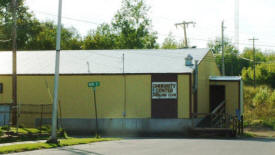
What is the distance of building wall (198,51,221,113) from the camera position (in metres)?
35.5

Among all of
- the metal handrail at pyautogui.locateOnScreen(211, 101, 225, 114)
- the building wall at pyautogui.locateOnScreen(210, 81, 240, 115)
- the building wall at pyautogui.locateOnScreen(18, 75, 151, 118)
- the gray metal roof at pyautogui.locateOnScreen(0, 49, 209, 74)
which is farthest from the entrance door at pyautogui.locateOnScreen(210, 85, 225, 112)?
the building wall at pyautogui.locateOnScreen(18, 75, 151, 118)

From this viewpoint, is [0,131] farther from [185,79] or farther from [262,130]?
[262,130]

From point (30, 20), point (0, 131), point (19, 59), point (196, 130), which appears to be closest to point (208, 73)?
point (196, 130)

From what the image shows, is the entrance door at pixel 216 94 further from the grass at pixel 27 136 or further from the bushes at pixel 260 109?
the grass at pixel 27 136

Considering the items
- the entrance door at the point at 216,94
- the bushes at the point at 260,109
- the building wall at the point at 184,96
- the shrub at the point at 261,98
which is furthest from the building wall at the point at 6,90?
the shrub at the point at 261,98

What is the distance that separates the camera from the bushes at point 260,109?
39375 millimetres

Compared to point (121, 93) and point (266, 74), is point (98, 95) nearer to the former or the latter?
point (121, 93)

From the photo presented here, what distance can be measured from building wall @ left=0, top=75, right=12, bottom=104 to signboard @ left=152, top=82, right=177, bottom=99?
10.7m

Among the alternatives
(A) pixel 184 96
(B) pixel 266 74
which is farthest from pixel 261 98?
(B) pixel 266 74

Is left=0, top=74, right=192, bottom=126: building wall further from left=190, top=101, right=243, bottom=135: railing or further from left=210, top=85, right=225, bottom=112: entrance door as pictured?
left=210, top=85, right=225, bottom=112: entrance door

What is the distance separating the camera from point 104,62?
3659 centimetres

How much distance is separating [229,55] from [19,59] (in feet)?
250

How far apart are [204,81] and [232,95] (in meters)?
2.49

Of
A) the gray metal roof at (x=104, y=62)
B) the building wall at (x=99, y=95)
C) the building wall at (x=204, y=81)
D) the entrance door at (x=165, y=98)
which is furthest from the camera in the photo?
the building wall at (x=204, y=81)
